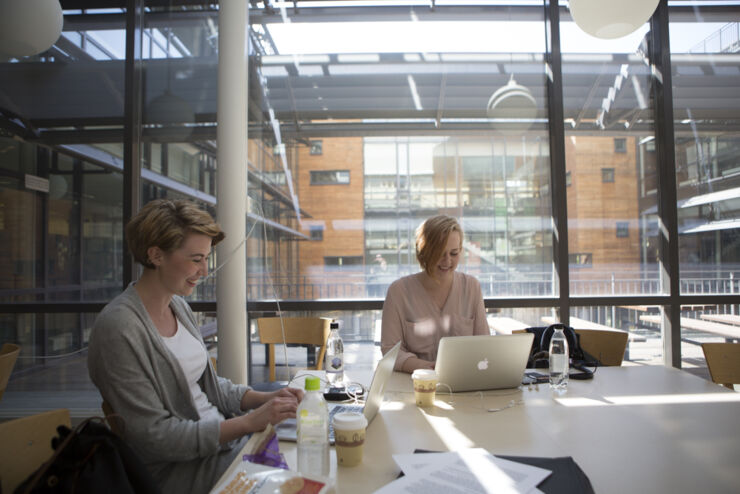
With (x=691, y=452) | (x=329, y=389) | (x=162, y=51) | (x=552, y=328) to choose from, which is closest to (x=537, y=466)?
(x=691, y=452)

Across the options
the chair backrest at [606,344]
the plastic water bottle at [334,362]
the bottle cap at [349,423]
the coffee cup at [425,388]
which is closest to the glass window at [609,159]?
the chair backrest at [606,344]

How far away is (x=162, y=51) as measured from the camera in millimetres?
Answer: 3635

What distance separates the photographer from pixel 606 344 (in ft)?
8.32

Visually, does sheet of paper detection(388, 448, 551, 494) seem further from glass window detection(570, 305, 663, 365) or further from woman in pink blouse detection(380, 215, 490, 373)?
glass window detection(570, 305, 663, 365)

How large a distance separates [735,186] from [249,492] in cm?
400

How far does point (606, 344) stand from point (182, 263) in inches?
84.5

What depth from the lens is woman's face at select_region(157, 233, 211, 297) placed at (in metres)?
1.57

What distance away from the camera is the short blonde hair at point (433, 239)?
2377 mm

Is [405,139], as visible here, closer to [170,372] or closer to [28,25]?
[28,25]

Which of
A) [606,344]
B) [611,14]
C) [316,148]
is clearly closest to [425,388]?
[606,344]

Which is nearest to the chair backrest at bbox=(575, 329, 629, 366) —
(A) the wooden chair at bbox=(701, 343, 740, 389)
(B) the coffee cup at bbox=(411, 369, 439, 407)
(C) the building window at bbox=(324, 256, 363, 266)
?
(A) the wooden chair at bbox=(701, 343, 740, 389)

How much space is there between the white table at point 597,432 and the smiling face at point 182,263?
0.65m

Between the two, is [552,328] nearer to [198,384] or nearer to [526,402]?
[526,402]

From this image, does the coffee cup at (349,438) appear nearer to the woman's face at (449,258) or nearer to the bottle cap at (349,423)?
the bottle cap at (349,423)
